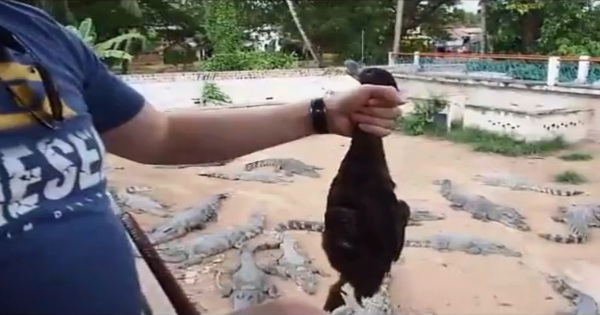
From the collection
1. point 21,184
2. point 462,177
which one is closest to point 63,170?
point 21,184

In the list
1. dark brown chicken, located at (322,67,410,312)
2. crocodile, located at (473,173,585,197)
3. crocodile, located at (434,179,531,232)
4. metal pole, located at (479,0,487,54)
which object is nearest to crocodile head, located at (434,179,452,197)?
crocodile, located at (434,179,531,232)

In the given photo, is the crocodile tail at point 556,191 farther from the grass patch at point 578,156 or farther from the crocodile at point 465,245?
the crocodile at point 465,245

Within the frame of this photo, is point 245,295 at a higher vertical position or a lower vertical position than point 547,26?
lower

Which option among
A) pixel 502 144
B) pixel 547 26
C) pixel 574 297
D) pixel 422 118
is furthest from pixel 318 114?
pixel 422 118

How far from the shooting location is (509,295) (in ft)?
Answer: 5.69

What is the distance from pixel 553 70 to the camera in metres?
1.65

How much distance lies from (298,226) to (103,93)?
199cm

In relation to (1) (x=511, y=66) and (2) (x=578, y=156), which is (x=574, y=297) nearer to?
(1) (x=511, y=66)

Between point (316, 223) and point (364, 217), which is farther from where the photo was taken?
Answer: point (316, 223)

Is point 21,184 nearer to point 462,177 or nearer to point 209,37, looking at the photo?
point 209,37

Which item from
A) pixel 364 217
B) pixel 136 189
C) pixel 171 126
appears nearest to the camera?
pixel 171 126

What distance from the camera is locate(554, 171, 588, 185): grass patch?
8.22ft

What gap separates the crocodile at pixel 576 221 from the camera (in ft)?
7.29

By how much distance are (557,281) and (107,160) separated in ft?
5.30
